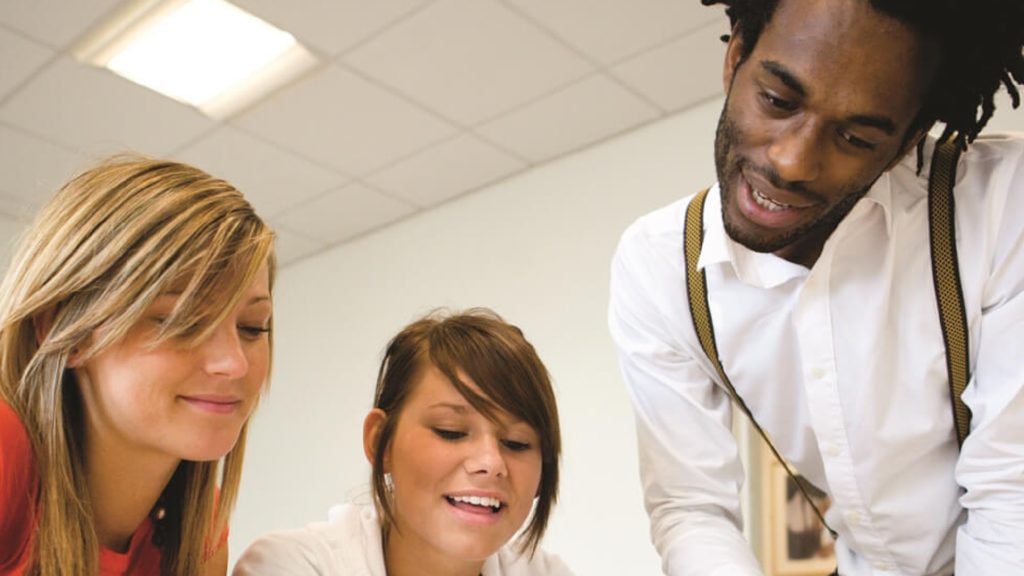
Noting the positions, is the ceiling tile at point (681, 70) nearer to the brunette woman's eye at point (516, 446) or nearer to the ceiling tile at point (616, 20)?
the ceiling tile at point (616, 20)

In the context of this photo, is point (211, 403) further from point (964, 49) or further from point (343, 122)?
point (343, 122)

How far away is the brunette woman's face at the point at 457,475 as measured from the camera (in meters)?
1.37

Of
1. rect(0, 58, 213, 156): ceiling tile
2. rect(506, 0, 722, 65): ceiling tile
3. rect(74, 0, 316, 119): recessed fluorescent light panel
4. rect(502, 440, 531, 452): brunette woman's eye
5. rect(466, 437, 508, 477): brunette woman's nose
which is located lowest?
rect(466, 437, 508, 477): brunette woman's nose

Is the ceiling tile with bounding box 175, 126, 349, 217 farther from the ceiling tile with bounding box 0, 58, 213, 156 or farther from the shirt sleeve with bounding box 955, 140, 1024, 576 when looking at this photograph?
the shirt sleeve with bounding box 955, 140, 1024, 576

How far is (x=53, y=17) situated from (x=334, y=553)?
7.45 feet

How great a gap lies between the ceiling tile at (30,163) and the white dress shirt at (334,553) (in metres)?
2.81

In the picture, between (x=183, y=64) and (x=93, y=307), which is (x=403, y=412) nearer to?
(x=93, y=307)

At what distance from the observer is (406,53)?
3.04 m

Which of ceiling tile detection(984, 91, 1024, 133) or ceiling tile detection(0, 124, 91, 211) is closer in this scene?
ceiling tile detection(984, 91, 1024, 133)

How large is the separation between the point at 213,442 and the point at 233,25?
2.15m

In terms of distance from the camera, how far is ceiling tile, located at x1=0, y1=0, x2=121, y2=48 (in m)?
2.87

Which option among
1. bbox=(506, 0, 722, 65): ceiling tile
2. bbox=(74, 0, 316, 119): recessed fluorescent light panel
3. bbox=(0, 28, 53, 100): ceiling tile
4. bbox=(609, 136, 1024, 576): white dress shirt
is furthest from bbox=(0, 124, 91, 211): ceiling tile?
bbox=(609, 136, 1024, 576): white dress shirt

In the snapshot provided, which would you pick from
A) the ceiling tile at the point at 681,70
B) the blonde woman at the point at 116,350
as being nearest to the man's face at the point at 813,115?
the blonde woman at the point at 116,350

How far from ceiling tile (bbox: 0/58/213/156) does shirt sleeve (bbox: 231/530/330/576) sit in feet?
7.96
